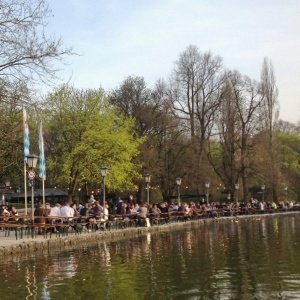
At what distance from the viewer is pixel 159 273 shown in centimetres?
1477

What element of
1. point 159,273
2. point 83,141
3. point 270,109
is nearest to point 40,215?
point 159,273

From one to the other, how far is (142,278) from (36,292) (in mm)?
2656

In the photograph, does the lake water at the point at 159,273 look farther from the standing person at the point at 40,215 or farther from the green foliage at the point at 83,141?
the green foliage at the point at 83,141

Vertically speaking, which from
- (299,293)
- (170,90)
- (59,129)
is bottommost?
(299,293)

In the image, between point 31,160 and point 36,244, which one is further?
point 31,160

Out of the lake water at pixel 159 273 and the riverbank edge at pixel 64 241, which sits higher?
the riverbank edge at pixel 64 241

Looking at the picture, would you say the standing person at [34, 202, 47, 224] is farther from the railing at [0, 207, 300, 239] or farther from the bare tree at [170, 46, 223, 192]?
the bare tree at [170, 46, 223, 192]

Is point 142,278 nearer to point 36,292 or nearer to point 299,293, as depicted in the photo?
point 36,292

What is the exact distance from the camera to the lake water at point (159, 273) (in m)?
11.9

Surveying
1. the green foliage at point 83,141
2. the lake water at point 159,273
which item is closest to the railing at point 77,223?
the lake water at point 159,273

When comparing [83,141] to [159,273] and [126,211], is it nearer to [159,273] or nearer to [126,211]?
[126,211]

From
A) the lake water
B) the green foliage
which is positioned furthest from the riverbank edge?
the green foliage

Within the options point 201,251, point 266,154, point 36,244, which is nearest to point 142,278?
point 201,251

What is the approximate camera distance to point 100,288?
1265 centimetres
